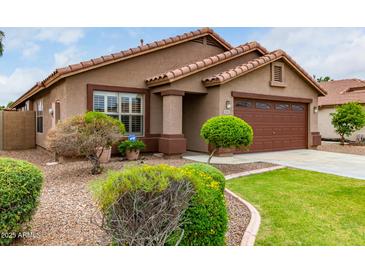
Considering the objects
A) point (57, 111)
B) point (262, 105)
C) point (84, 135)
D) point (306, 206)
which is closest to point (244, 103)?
point (262, 105)

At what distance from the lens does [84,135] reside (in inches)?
343

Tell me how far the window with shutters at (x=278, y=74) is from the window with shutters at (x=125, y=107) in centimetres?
690

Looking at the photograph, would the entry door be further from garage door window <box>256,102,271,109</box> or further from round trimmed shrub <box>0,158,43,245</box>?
round trimmed shrub <box>0,158,43,245</box>

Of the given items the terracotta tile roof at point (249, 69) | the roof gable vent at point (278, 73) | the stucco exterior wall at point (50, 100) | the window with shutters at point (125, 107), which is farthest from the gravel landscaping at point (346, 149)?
the stucco exterior wall at point (50, 100)

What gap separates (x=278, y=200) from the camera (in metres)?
6.67

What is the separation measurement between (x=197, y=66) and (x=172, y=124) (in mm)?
2906

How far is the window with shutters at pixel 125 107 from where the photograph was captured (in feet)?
41.8

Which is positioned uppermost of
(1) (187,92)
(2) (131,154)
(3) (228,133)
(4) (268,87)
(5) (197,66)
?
(5) (197,66)

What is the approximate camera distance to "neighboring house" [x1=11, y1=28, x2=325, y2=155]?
1258 centimetres

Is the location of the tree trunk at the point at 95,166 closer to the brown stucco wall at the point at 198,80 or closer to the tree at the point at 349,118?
the brown stucco wall at the point at 198,80

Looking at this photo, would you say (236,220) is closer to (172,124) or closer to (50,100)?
(172,124)

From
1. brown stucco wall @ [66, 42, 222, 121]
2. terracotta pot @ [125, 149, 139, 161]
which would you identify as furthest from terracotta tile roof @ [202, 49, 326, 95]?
terracotta pot @ [125, 149, 139, 161]

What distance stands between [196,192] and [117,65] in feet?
34.5
